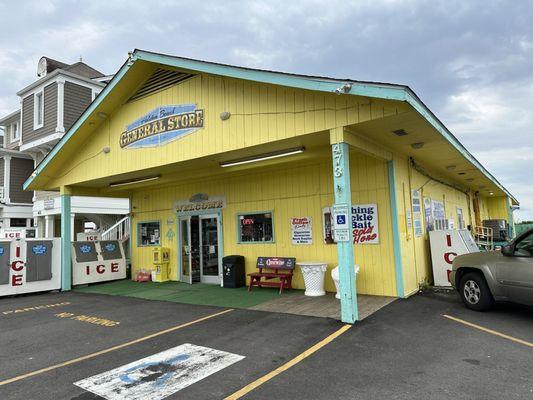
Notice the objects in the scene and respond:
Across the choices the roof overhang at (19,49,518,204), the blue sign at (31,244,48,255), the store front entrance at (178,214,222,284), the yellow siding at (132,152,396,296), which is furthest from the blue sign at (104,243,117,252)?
the roof overhang at (19,49,518,204)

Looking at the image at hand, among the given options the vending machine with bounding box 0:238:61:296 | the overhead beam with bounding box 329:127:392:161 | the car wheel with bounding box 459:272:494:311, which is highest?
the overhead beam with bounding box 329:127:392:161

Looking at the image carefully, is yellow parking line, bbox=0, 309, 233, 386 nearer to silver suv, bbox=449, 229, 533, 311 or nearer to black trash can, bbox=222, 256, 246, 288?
black trash can, bbox=222, 256, 246, 288

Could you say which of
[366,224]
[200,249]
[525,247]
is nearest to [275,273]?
[366,224]

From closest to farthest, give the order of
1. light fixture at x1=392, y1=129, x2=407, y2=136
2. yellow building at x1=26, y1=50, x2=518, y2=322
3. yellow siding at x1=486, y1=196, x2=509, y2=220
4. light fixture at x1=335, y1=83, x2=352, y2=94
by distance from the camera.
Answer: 1. light fixture at x1=335, y1=83, x2=352, y2=94
2. yellow building at x1=26, y1=50, x2=518, y2=322
3. light fixture at x1=392, y1=129, x2=407, y2=136
4. yellow siding at x1=486, y1=196, x2=509, y2=220

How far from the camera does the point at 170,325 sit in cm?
651

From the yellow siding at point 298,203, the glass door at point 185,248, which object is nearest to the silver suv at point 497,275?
the yellow siding at point 298,203

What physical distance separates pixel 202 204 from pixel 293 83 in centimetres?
624

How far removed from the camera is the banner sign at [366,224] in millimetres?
8547

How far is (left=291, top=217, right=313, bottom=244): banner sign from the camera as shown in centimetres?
955

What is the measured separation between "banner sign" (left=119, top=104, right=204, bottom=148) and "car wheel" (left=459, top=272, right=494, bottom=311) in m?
6.25

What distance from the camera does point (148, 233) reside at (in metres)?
13.5

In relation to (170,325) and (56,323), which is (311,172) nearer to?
(170,325)

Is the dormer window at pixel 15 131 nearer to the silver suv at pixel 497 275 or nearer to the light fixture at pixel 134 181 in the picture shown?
the light fixture at pixel 134 181

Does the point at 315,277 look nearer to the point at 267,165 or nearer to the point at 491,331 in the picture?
the point at 267,165
